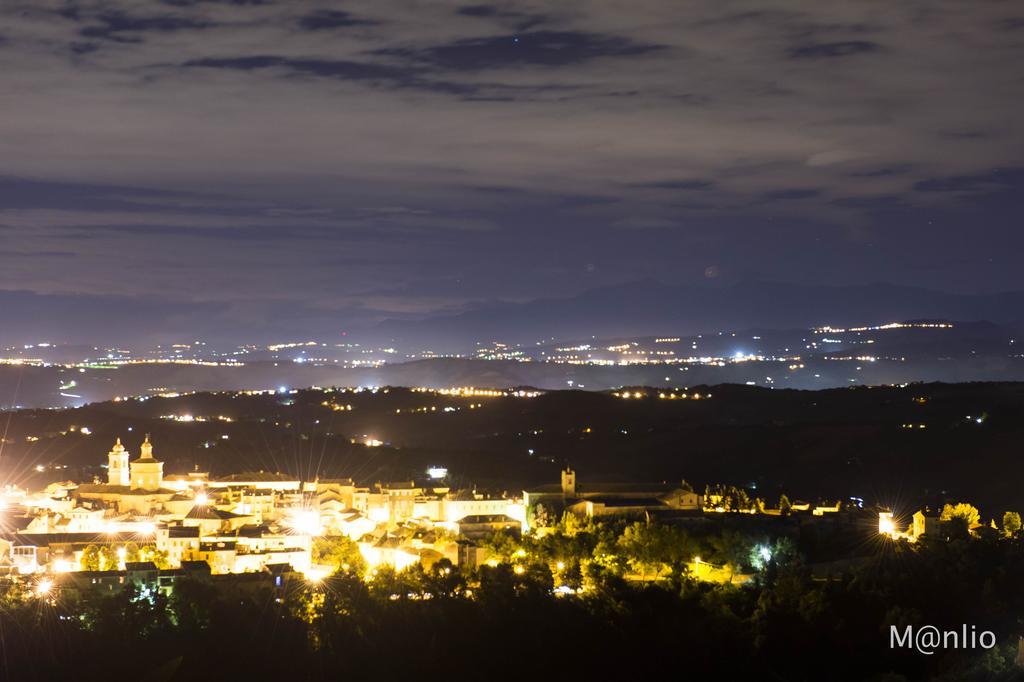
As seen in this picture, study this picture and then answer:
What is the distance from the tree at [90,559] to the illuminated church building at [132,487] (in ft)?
15.0

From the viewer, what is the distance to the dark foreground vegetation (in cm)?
2042

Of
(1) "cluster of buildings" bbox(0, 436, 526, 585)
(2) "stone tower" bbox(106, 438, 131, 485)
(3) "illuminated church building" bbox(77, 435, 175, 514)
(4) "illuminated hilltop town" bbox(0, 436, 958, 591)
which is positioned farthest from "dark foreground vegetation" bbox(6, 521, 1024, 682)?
(2) "stone tower" bbox(106, 438, 131, 485)

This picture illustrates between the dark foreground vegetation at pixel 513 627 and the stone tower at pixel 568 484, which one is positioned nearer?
the dark foreground vegetation at pixel 513 627

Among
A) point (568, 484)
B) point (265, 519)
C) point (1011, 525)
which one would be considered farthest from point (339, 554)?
point (1011, 525)

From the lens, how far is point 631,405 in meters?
59.3

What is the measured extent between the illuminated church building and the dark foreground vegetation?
6.97 m

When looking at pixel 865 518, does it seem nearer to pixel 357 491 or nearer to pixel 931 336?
pixel 357 491

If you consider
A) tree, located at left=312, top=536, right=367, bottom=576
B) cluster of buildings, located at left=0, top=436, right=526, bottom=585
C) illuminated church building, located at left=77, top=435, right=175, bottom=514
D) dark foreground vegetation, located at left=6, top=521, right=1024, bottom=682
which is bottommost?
dark foreground vegetation, located at left=6, top=521, right=1024, bottom=682

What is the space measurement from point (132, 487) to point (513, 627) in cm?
1244

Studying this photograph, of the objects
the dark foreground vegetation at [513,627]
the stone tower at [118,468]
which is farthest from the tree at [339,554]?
the stone tower at [118,468]

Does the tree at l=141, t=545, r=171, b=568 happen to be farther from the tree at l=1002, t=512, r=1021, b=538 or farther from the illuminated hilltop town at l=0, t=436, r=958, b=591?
the tree at l=1002, t=512, r=1021, b=538

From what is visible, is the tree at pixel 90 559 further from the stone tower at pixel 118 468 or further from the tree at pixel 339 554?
the stone tower at pixel 118 468

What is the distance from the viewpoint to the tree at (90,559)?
77.0ft

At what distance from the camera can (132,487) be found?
3047cm
